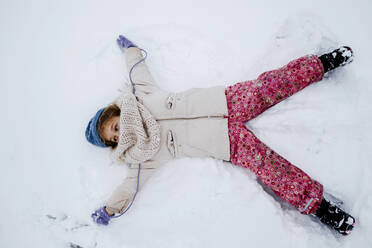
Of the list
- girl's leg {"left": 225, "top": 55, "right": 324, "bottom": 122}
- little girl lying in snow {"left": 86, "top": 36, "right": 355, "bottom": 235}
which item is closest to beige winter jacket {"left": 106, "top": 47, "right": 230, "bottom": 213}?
little girl lying in snow {"left": 86, "top": 36, "right": 355, "bottom": 235}

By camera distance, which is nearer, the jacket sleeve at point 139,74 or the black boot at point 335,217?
the black boot at point 335,217

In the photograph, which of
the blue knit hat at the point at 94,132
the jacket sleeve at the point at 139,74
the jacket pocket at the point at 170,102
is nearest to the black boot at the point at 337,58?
the jacket pocket at the point at 170,102

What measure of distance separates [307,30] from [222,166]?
0.97 m

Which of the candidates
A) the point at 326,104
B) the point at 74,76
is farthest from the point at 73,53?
the point at 326,104

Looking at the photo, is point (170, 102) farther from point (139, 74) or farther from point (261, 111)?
point (261, 111)

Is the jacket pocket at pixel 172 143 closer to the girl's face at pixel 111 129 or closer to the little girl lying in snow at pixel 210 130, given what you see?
the little girl lying in snow at pixel 210 130

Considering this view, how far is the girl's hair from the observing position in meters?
1.23

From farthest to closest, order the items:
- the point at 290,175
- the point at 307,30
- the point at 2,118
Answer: the point at 2,118
the point at 307,30
the point at 290,175

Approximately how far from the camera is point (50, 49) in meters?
1.60

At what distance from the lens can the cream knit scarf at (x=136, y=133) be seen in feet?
3.82

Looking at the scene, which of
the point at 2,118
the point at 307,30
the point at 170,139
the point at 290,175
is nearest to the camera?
the point at 290,175

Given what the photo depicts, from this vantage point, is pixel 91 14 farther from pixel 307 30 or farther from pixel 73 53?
pixel 307 30

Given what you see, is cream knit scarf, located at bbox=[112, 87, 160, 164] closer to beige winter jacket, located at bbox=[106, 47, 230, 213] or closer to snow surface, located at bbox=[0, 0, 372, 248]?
beige winter jacket, located at bbox=[106, 47, 230, 213]

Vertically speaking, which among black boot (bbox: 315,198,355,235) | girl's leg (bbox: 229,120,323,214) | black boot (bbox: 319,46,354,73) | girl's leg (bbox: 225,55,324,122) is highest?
black boot (bbox: 319,46,354,73)
